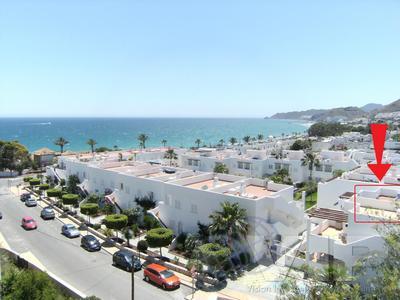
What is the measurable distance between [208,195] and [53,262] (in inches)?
490

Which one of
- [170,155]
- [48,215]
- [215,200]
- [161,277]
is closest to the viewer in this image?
[161,277]

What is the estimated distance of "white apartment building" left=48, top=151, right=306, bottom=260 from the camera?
23.8m

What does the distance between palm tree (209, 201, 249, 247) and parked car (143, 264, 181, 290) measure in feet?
13.8

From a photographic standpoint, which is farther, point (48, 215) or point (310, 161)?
point (310, 161)

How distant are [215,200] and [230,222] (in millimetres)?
3009

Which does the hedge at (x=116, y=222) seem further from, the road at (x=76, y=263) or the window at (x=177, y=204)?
the window at (x=177, y=204)

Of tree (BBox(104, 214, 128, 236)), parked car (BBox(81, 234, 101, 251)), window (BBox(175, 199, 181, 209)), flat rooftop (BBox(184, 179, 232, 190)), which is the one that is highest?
flat rooftop (BBox(184, 179, 232, 190))

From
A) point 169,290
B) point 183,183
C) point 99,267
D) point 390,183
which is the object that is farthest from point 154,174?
point 390,183

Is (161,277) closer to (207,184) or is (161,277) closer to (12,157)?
(207,184)

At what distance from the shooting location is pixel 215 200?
24.8 meters

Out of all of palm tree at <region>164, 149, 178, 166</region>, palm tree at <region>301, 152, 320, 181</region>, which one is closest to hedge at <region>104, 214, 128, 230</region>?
palm tree at <region>301, 152, 320, 181</region>

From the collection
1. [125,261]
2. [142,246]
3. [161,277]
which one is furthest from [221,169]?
[161,277]

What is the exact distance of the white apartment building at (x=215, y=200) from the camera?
23.8 metres

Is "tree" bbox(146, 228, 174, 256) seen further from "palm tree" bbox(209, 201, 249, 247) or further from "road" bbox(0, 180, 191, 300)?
"palm tree" bbox(209, 201, 249, 247)
